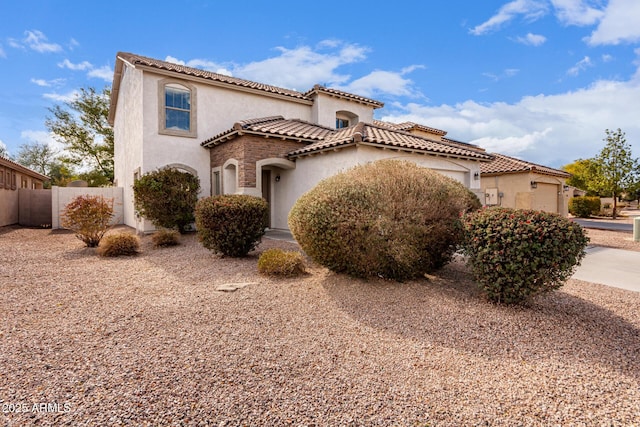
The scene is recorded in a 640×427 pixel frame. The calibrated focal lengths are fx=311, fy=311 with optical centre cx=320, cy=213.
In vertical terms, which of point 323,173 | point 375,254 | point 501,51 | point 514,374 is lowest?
point 514,374

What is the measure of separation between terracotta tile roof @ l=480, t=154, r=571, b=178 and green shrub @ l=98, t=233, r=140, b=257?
1960 cm

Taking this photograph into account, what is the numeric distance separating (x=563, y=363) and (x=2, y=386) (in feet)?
19.1

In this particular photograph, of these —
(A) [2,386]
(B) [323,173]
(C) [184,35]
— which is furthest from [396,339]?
(C) [184,35]

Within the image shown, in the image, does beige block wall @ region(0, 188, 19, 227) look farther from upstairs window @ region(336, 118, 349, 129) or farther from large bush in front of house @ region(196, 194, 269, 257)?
upstairs window @ region(336, 118, 349, 129)

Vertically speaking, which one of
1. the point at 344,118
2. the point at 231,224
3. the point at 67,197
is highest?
the point at 344,118

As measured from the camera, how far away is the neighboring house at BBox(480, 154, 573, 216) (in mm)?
19719

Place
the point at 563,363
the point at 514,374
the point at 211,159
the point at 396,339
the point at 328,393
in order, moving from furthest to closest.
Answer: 1. the point at 211,159
2. the point at 396,339
3. the point at 563,363
4. the point at 514,374
5. the point at 328,393

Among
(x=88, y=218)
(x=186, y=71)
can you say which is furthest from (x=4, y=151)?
(x=88, y=218)

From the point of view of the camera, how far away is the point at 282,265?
6.80 metres

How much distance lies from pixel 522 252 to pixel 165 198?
12.7 metres

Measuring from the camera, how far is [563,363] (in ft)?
11.6

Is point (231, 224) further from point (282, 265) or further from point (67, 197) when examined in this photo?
point (67, 197)

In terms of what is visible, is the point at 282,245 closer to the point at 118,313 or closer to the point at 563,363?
the point at 118,313

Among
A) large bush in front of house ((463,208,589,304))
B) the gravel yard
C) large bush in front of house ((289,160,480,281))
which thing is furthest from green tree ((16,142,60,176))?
large bush in front of house ((463,208,589,304))
